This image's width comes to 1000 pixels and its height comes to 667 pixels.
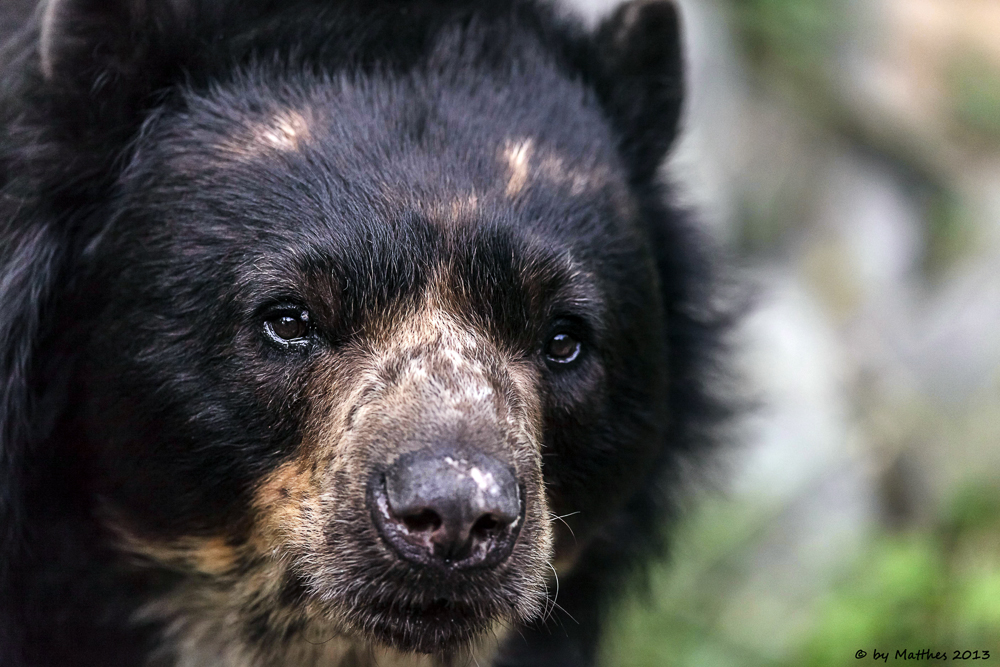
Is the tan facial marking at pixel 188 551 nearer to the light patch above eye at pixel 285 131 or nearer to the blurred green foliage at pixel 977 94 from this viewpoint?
the light patch above eye at pixel 285 131

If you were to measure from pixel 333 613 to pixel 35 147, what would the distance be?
1.43 meters

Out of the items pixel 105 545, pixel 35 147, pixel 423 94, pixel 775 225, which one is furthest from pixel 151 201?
pixel 775 225

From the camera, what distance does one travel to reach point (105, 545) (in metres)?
3.26

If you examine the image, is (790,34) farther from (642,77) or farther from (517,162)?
(517,162)

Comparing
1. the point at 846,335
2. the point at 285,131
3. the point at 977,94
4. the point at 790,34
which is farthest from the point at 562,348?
the point at 977,94

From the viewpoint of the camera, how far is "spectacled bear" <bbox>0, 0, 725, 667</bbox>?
2.80 metres

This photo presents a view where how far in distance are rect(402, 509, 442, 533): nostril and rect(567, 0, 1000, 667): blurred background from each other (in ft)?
5.87

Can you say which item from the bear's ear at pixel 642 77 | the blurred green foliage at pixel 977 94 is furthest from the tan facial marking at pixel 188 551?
the blurred green foliage at pixel 977 94

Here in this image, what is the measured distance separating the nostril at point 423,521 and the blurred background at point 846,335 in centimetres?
179

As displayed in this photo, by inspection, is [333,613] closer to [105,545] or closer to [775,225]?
[105,545]

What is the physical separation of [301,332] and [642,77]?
1542 mm

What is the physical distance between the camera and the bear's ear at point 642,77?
370cm

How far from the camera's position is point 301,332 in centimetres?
293

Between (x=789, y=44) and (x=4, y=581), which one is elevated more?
(x=789, y=44)
